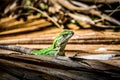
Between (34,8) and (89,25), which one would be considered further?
(34,8)

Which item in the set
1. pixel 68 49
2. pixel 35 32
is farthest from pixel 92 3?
pixel 68 49

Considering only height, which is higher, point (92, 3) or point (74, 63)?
point (92, 3)

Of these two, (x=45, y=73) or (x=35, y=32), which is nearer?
(x=45, y=73)

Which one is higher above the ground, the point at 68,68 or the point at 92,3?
the point at 92,3

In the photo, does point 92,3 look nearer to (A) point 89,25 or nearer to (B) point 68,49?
(A) point 89,25

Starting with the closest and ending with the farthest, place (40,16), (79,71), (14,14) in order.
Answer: (79,71), (40,16), (14,14)

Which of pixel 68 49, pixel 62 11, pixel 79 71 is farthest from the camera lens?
pixel 62 11

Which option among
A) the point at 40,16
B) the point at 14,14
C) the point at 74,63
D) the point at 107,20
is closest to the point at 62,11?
the point at 40,16

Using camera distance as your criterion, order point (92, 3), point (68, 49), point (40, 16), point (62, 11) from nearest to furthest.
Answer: point (68, 49), point (92, 3), point (62, 11), point (40, 16)

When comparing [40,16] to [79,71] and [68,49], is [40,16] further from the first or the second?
[79,71]
